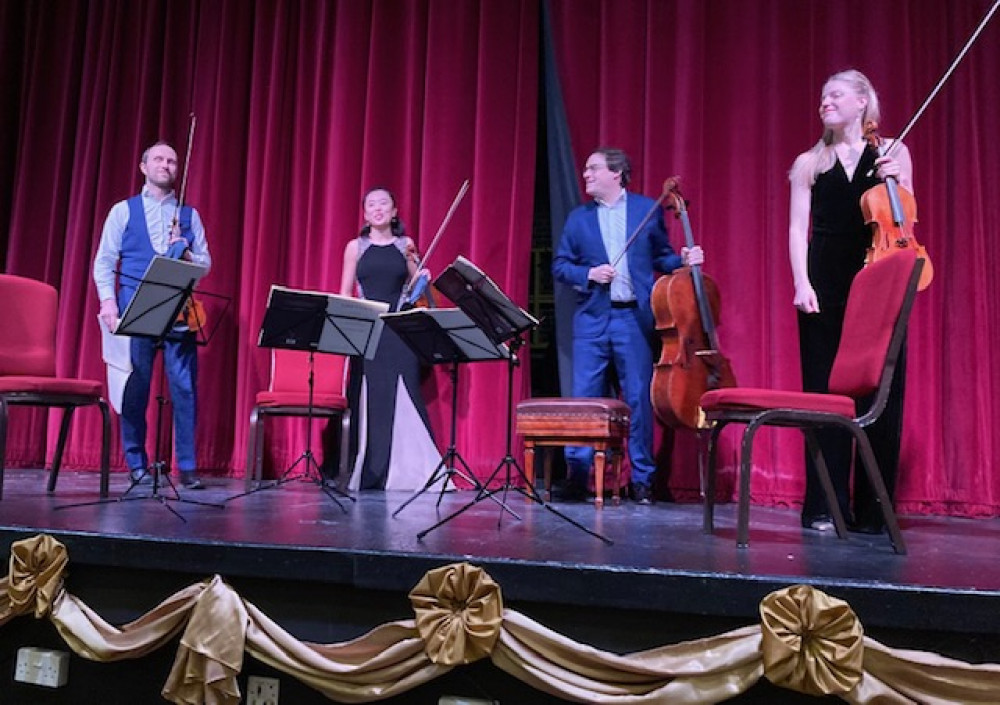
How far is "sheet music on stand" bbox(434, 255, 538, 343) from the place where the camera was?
2828 millimetres

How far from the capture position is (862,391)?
8.71 ft

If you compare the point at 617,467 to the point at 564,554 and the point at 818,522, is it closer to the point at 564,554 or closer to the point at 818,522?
the point at 818,522

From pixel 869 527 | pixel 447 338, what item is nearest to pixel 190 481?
pixel 447 338

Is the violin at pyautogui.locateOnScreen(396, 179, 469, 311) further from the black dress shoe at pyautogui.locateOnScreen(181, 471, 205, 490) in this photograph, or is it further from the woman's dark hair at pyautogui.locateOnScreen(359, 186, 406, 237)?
the black dress shoe at pyautogui.locateOnScreen(181, 471, 205, 490)

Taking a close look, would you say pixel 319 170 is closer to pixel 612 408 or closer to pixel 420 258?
pixel 420 258

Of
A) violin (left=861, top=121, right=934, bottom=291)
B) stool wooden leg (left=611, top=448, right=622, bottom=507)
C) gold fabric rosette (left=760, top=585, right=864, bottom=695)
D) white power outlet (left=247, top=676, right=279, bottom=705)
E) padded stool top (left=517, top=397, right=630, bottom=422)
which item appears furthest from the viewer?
stool wooden leg (left=611, top=448, right=622, bottom=507)

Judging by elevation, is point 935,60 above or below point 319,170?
above

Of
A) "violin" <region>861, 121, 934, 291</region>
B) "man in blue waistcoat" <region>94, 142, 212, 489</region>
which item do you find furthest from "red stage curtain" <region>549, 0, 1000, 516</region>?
"man in blue waistcoat" <region>94, 142, 212, 489</region>

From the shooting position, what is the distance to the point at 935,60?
14.1ft

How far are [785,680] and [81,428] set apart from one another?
4.84m

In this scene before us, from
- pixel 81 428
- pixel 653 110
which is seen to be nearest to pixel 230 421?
pixel 81 428

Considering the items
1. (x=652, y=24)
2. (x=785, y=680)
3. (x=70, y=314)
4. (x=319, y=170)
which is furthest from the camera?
(x=70, y=314)

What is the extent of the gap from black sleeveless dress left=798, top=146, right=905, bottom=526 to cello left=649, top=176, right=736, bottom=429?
0.63m

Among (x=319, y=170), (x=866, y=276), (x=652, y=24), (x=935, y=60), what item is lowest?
(x=866, y=276)
